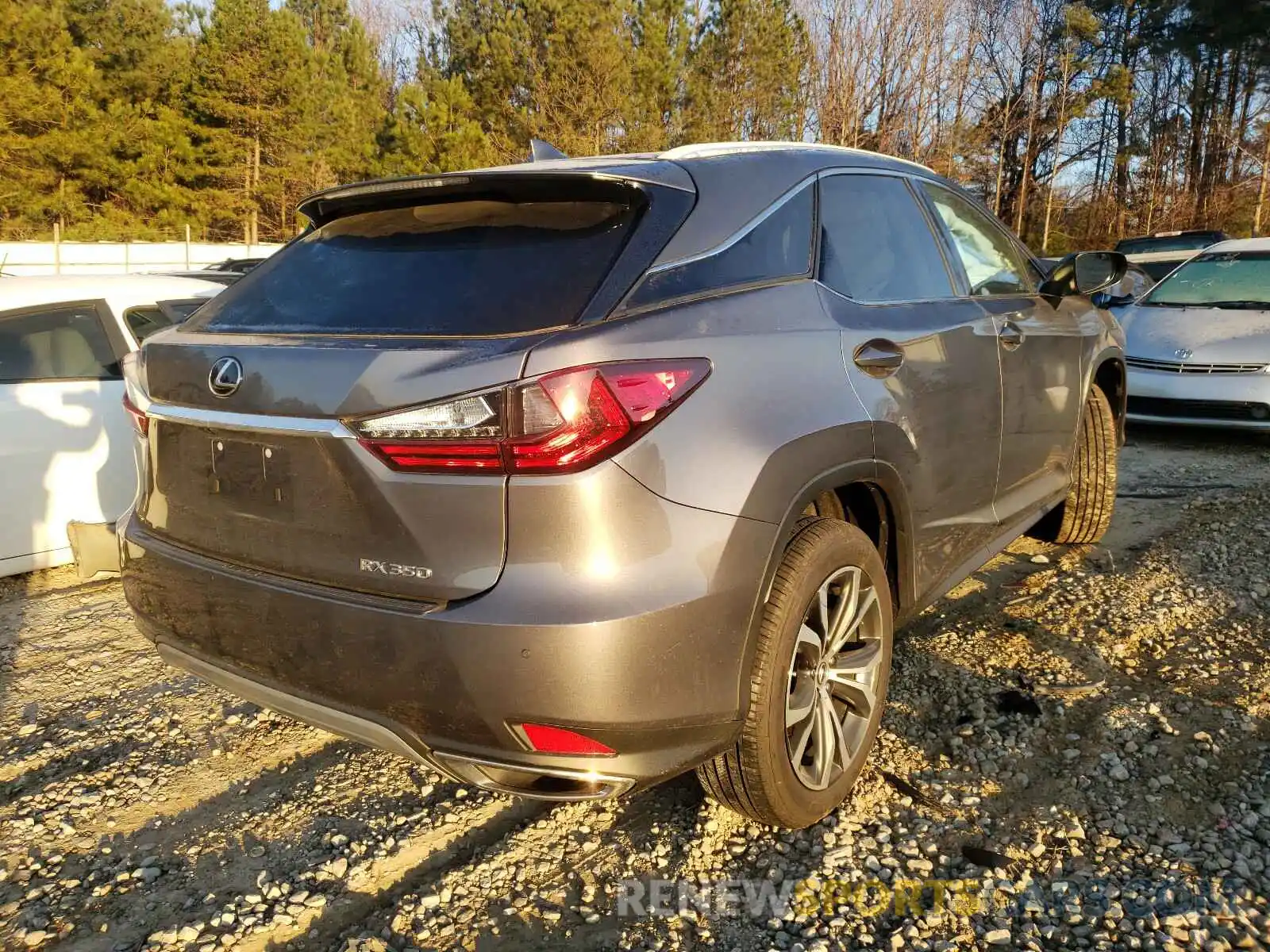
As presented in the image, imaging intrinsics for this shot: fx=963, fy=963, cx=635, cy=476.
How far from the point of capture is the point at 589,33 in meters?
30.0

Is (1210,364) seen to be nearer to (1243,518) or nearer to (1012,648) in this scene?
(1243,518)

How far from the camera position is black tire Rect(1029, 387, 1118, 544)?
15.1 ft

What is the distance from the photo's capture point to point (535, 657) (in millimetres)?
1894

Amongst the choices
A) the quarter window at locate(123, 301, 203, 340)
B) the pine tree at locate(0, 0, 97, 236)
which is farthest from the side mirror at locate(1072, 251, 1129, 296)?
the pine tree at locate(0, 0, 97, 236)

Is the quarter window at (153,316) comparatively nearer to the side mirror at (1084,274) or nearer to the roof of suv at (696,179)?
the roof of suv at (696,179)

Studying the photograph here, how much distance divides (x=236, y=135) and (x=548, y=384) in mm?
37583

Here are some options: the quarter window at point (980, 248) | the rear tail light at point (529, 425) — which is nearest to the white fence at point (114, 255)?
the quarter window at point (980, 248)

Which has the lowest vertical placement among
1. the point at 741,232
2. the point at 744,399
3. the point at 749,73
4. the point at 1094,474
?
the point at 1094,474

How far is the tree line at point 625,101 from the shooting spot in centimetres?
3027

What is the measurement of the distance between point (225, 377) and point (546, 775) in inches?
45.2

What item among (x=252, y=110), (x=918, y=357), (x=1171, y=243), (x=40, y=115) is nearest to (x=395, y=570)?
(x=918, y=357)

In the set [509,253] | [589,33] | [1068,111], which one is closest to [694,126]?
[589,33]

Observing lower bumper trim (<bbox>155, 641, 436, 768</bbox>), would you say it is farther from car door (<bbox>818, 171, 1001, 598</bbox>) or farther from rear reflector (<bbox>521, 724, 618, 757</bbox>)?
car door (<bbox>818, 171, 1001, 598</bbox>)

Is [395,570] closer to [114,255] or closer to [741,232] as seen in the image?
[741,232]
